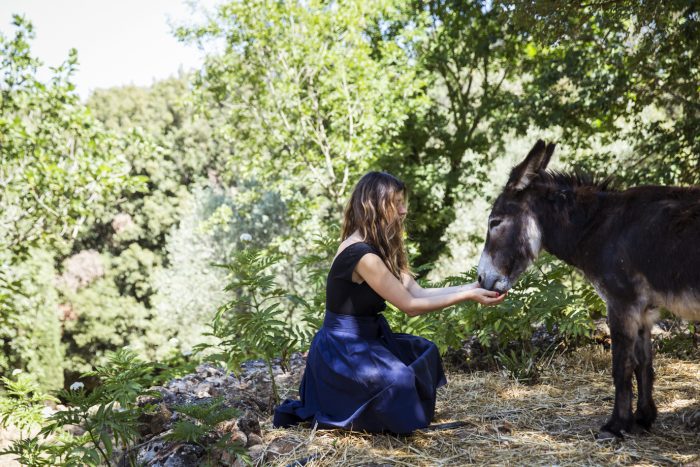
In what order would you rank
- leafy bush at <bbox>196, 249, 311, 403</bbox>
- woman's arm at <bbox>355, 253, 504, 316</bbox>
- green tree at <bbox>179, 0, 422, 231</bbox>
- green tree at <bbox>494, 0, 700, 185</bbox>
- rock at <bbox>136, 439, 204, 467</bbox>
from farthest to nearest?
green tree at <bbox>179, 0, 422, 231</bbox>, green tree at <bbox>494, 0, 700, 185</bbox>, leafy bush at <bbox>196, 249, 311, 403</bbox>, woman's arm at <bbox>355, 253, 504, 316</bbox>, rock at <bbox>136, 439, 204, 467</bbox>

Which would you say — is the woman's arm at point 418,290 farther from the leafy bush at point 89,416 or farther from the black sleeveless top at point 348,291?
the leafy bush at point 89,416

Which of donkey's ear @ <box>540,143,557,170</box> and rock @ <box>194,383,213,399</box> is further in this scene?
rock @ <box>194,383,213,399</box>

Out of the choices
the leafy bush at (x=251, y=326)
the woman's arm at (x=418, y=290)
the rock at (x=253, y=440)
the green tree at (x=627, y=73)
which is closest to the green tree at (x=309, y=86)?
the green tree at (x=627, y=73)

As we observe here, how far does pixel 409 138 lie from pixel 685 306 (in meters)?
13.6

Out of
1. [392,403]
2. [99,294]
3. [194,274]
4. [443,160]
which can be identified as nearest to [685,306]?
[392,403]

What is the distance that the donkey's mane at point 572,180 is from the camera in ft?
13.6

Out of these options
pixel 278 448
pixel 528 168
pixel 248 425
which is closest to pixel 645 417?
pixel 528 168

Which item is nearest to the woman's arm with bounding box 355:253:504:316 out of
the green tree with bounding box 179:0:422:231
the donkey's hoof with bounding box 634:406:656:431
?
the donkey's hoof with bounding box 634:406:656:431

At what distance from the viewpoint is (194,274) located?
23.9 m

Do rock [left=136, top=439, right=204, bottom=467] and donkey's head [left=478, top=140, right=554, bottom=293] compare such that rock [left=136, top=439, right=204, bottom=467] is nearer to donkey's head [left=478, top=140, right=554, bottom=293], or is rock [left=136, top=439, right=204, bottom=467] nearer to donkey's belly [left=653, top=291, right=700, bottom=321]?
donkey's head [left=478, top=140, right=554, bottom=293]

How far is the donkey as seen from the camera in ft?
11.5

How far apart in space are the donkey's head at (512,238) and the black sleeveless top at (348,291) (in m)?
0.83

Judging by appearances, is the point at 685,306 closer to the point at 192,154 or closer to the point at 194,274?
the point at 194,274

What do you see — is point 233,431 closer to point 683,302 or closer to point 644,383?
point 644,383
